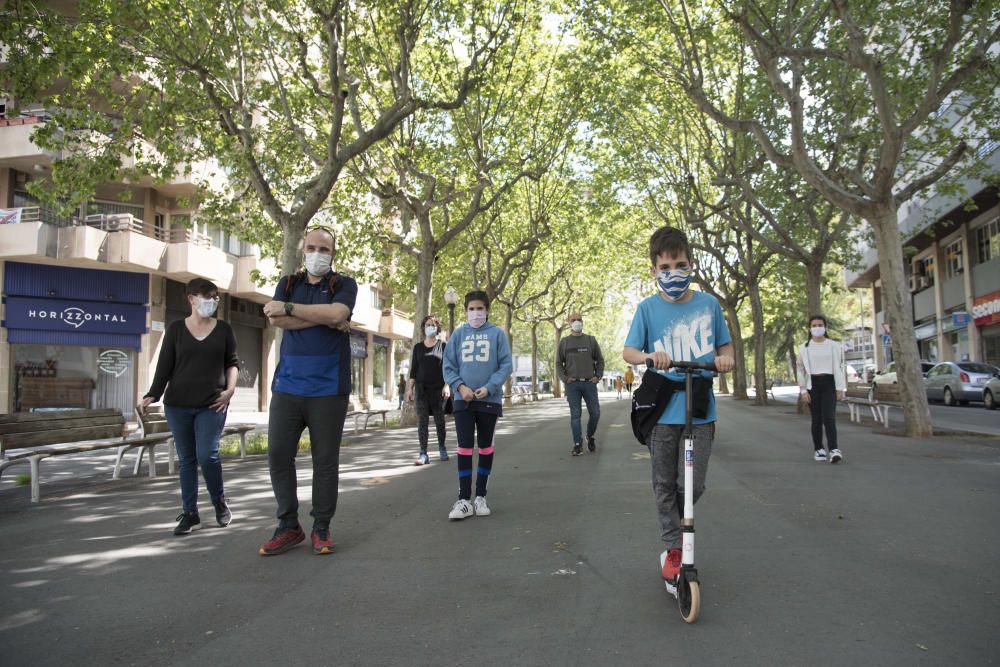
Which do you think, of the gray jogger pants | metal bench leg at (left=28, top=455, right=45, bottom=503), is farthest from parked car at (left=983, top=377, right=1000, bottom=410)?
metal bench leg at (left=28, top=455, right=45, bottom=503)

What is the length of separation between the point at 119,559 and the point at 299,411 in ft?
5.11

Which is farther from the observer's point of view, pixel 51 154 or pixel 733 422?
pixel 51 154

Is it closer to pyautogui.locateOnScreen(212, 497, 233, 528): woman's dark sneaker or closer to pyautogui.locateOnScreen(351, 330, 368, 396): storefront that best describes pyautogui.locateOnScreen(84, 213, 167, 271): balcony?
pyautogui.locateOnScreen(351, 330, 368, 396): storefront

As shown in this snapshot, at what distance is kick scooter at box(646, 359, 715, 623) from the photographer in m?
3.53

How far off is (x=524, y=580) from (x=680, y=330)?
1.69 metres

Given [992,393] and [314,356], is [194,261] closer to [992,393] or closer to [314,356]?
[314,356]

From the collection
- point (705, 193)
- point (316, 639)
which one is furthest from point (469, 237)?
point (316, 639)

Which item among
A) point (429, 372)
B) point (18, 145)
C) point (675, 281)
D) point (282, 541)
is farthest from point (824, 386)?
point (18, 145)

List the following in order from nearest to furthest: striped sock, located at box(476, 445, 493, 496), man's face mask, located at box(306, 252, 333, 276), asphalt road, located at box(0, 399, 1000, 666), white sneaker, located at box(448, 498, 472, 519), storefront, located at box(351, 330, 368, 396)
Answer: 1. asphalt road, located at box(0, 399, 1000, 666)
2. man's face mask, located at box(306, 252, 333, 276)
3. white sneaker, located at box(448, 498, 472, 519)
4. striped sock, located at box(476, 445, 493, 496)
5. storefront, located at box(351, 330, 368, 396)

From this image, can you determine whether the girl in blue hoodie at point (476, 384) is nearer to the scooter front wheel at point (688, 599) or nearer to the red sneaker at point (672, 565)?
the red sneaker at point (672, 565)

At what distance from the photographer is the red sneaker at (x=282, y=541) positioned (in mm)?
5082

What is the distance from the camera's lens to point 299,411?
516cm

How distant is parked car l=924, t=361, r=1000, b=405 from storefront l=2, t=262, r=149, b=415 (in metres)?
25.6

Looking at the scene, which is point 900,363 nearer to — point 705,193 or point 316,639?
point 316,639
